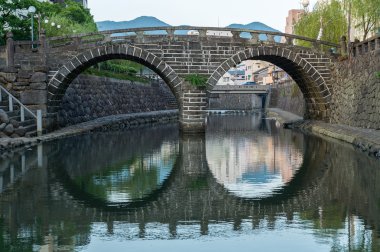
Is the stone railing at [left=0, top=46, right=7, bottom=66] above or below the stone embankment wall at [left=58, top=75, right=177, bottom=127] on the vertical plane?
above

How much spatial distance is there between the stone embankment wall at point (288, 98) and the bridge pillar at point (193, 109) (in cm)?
1981

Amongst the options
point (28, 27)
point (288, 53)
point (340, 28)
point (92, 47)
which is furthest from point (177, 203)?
point (28, 27)

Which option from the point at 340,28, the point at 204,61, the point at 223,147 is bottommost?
the point at 223,147

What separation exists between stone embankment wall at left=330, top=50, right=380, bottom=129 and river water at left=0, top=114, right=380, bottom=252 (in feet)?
25.2

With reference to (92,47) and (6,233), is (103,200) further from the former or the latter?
(92,47)

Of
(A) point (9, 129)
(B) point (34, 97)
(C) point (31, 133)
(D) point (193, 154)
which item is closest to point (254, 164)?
(D) point (193, 154)

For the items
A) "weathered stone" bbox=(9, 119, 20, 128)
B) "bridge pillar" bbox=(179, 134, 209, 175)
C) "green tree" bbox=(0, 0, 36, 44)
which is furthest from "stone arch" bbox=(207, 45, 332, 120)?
"green tree" bbox=(0, 0, 36, 44)

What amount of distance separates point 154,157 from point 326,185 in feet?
32.3

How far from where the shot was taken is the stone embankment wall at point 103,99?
43625 millimetres

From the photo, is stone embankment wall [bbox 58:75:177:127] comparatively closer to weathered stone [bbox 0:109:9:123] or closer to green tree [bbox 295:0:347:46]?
weathered stone [bbox 0:109:9:123]

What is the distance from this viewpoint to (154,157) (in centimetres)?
2377

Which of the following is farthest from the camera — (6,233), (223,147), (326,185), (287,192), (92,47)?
(92,47)

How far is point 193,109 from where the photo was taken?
37.1 meters

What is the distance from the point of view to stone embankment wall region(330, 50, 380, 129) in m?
30.6
